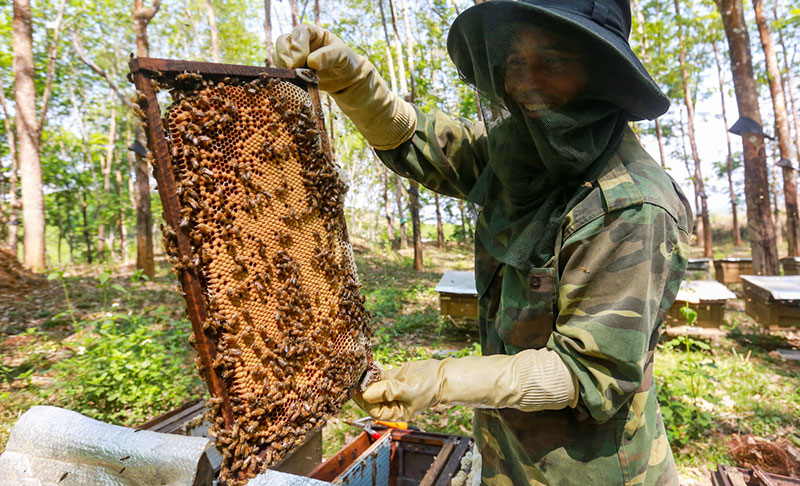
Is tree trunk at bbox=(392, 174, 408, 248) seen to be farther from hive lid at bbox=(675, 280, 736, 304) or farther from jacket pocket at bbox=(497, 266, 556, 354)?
jacket pocket at bbox=(497, 266, 556, 354)

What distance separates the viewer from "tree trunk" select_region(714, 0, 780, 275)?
Answer: 8672 millimetres

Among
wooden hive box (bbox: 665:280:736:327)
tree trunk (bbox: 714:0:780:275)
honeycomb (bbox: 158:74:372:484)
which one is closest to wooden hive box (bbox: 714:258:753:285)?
tree trunk (bbox: 714:0:780:275)

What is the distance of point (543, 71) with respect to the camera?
1.52 metres

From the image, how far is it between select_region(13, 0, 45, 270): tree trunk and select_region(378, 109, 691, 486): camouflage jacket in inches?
467

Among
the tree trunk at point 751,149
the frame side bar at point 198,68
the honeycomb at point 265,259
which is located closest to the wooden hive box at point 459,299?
the honeycomb at point 265,259

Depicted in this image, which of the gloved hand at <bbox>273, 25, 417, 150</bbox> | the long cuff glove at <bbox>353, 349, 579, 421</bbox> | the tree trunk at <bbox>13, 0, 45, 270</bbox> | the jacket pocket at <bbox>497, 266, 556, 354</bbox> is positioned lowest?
the long cuff glove at <bbox>353, 349, 579, 421</bbox>

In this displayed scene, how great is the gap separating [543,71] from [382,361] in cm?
602

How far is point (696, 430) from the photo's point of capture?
15.2ft

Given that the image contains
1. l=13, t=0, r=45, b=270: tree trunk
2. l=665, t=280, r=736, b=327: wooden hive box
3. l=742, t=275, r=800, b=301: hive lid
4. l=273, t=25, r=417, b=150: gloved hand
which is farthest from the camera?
l=13, t=0, r=45, b=270: tree trunk

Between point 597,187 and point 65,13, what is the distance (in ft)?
68.9

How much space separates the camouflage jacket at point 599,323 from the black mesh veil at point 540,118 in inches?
3.4

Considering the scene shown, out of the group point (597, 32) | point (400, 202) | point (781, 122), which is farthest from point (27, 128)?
point (781, 122)

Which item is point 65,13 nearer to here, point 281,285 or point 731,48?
point 281,285

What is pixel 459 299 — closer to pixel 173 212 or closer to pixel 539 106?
pixel 539 106
